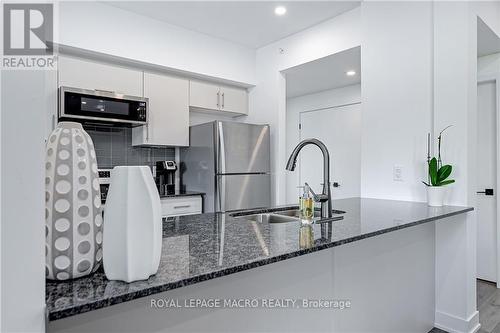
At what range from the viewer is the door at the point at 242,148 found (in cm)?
325

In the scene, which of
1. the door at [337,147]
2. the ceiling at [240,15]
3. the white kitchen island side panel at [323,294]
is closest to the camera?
the white kitchen island side panel at [323,294]

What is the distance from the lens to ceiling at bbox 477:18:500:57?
2.50 meters

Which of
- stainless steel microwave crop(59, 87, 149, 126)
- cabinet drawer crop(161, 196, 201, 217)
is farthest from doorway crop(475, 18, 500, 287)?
stainless steel microwave crop(59, 87, 149, 126)

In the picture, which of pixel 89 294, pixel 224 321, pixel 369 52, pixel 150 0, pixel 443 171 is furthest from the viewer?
pixel 150 0

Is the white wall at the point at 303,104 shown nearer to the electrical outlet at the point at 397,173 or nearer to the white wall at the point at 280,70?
the white wall at the point at 280,70

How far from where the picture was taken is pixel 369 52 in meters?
2.65

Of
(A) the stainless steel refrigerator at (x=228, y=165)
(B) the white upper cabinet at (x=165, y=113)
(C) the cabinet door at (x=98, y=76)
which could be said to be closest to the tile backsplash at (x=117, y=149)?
(B) the white upper cabinet at (x=165, y=113)

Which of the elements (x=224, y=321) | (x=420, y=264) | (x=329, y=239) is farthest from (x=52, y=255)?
(x=420, y=264)

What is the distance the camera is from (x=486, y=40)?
2775 mm

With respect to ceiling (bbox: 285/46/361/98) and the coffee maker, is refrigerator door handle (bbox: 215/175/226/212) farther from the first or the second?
ceiling (bbox: 285/46/361/98)

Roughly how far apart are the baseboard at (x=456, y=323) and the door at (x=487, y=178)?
1.17m

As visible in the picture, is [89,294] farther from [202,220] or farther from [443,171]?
[443,171]

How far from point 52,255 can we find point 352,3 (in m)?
3.00

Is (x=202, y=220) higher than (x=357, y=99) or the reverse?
the reverse
